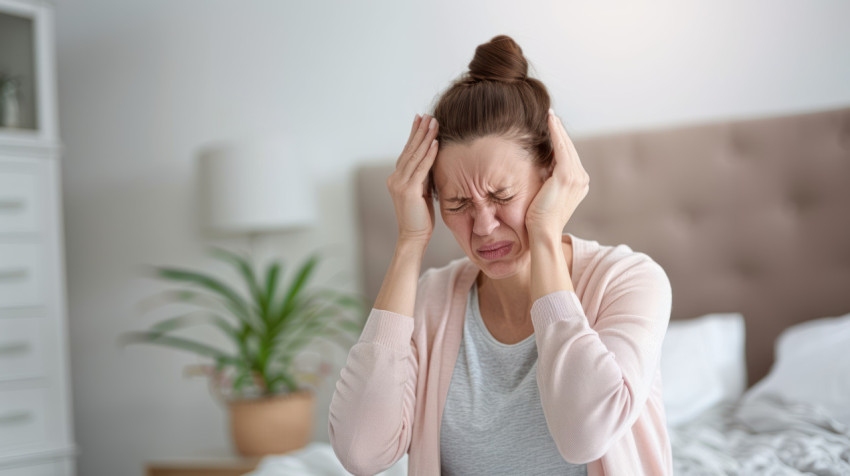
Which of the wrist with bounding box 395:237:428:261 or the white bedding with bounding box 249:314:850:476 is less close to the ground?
the wrist with bounding box 395:237:428:261

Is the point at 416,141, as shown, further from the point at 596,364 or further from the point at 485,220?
the point at 596,364

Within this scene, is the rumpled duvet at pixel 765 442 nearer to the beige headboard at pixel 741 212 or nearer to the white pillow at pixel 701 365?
the white pillow at pixel 701 365

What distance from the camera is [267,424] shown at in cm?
228

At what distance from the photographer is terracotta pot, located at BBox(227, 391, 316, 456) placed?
7.50ft

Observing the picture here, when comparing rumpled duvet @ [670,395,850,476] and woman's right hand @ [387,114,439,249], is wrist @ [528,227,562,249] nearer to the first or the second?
woman's right hand @ [387,114,439,249]

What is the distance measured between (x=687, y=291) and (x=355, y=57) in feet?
4.74

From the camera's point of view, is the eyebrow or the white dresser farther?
the white dresser

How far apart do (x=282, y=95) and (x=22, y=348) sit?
52.1 inches

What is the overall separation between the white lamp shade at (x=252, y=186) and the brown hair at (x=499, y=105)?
132 centimetres

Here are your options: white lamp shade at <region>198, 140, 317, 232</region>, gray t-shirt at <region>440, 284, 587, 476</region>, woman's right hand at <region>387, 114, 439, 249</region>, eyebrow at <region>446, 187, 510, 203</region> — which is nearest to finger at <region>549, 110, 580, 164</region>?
eyebrow at <region>446, 187, 510, 203</region>

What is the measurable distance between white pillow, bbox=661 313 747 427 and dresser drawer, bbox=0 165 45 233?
224cm

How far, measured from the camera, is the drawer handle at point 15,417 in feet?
8.29

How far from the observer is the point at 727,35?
226 cm

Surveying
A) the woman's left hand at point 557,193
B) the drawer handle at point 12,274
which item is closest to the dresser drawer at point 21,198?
the drawer handle at point 12,274
